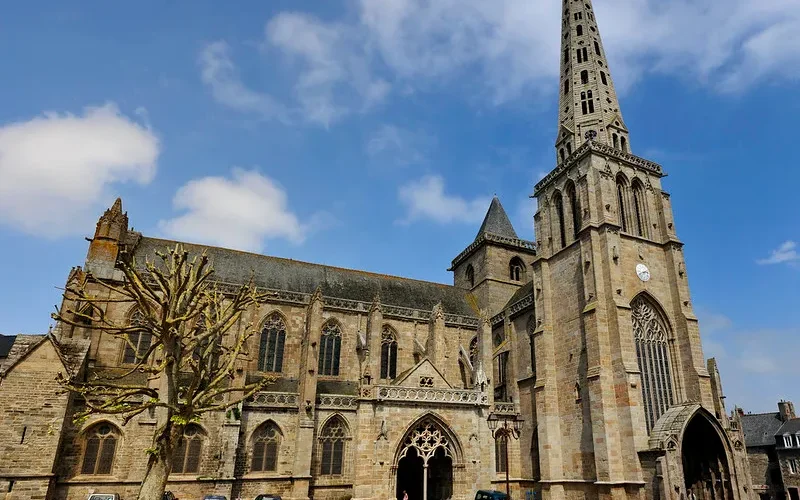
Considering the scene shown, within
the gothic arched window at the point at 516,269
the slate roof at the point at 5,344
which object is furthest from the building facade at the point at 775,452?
the slate roof at the point at 5,344

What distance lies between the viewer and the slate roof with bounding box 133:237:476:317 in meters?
31.5

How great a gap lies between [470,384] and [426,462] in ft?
25.2

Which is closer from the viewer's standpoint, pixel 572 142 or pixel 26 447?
pixel 26 447

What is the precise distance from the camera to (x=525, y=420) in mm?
28641

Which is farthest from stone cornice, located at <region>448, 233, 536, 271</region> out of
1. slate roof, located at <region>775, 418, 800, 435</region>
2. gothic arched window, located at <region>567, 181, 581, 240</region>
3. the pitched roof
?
slate roof, located at <region>775, 418, 800, 435</region>

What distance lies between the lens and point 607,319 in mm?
24484

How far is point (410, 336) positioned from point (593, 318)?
12.0m

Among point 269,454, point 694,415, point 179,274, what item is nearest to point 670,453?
point 694,415

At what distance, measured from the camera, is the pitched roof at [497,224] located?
41781 millimetres

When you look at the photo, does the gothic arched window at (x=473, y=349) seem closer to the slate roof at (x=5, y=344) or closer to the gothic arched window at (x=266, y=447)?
the gothic arched window at (x=266, y=447)

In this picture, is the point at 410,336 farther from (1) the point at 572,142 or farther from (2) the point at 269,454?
(1) the point at 572,142

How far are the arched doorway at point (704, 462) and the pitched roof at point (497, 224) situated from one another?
20.6 meters

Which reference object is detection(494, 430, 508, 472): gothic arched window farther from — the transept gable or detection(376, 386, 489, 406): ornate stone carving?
the transept gable

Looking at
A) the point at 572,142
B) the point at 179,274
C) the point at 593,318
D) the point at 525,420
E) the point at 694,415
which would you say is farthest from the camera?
the point at 572,142
